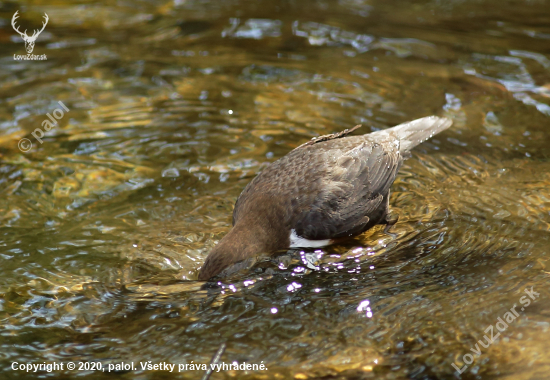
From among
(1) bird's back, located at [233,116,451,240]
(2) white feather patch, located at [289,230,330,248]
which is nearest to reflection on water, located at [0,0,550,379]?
(2) white feather patch, located at [289,230,330,248]

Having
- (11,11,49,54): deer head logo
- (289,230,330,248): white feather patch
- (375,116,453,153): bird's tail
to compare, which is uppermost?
(11,11,49,54): deer head logo

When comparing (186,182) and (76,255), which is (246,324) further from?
(186,182)

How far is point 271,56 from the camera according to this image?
7.00m

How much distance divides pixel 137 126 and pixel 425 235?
3.05 m

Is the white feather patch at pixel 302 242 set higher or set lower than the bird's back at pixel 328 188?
lower

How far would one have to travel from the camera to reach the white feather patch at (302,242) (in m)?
4.07

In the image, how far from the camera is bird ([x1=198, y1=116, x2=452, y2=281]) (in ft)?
13.0

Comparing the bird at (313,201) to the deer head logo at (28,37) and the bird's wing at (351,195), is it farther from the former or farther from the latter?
the deer head logo at (28,37)

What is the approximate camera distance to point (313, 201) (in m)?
4.02

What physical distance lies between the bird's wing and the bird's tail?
326mm

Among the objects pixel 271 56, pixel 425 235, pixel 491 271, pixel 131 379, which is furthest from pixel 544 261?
pixel 271 56

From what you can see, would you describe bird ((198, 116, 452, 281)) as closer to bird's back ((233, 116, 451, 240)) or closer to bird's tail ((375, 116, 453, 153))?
bird's back ((233, 116, 451, 240))

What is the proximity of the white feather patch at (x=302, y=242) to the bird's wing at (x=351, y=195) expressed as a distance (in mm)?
44

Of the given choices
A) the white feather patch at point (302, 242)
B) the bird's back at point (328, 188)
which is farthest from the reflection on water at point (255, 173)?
the bird's back at point (328, 188)
